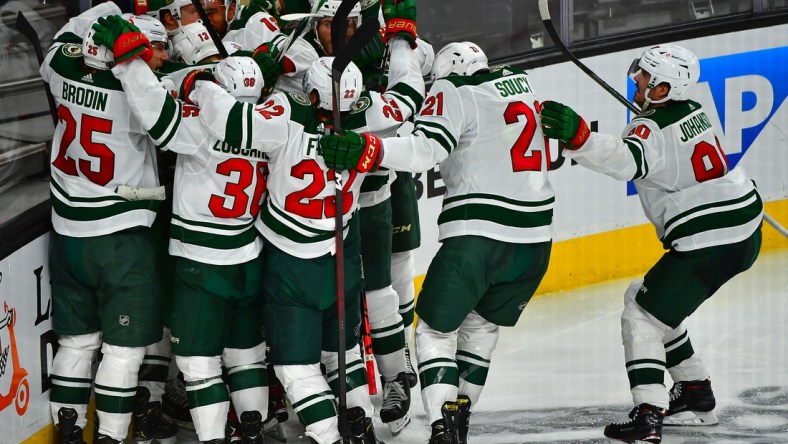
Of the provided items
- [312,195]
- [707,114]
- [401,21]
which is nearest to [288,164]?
[312,195]

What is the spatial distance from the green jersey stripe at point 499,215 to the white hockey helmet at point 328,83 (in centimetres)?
48

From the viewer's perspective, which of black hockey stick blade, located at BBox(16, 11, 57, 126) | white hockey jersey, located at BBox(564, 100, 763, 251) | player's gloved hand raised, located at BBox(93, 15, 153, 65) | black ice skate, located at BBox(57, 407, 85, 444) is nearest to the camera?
player's gloved hand raised, located at BBox(93, 15, 153, 65)

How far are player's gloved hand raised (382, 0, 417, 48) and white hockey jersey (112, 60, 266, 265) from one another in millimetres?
715

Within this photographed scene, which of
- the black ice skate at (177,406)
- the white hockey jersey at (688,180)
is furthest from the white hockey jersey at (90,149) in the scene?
the white hockey jersey at (688,180)

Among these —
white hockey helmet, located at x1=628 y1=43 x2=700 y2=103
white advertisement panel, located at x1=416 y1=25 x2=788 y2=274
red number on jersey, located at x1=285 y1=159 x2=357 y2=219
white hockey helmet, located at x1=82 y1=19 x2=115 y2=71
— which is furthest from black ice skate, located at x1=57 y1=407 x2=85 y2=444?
white hockey helmet, located at x1=628 y1=43 x2=700 y2=103

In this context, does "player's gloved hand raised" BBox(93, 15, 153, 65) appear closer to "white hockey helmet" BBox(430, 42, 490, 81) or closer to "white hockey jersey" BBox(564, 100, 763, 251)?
"white hockey helmet" BBox(430, 42, 490, 81)

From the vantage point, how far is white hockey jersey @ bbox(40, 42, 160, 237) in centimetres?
390

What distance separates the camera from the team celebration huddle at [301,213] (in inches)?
153

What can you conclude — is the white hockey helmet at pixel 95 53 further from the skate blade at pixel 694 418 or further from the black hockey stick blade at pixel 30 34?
the skate blade at pixel 694 418

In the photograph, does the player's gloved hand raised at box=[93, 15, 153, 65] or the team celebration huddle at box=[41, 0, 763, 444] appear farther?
the team celebration huddle at box=[41, 0, 763, 444]

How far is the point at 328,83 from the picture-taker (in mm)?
3900

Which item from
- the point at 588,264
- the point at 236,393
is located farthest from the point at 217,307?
the point at 588,264

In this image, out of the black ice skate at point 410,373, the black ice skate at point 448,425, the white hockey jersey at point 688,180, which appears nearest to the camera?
the black ice skate at point 448,425

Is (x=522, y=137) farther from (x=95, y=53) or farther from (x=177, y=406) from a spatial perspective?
(x=177, y=406)
